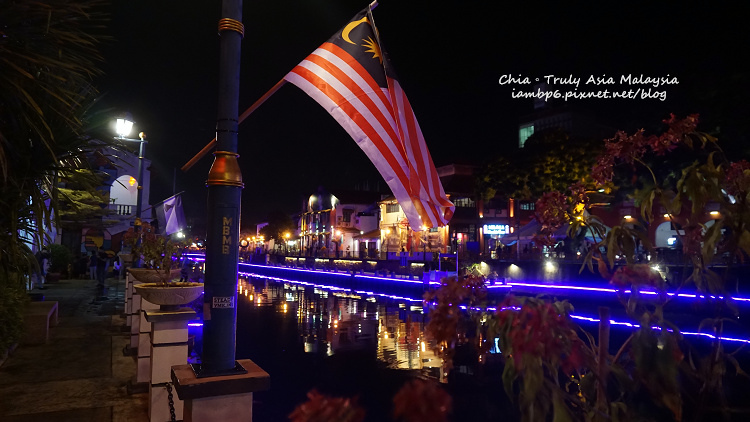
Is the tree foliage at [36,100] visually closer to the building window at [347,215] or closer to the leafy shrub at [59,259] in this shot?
the leafy shrub at [59,259]

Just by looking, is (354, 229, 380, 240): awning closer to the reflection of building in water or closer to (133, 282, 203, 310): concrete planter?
the reflection of building in water

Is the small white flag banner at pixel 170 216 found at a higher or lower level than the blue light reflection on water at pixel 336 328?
higher

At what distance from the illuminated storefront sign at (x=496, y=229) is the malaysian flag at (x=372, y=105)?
149 feet

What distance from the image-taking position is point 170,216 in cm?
1970

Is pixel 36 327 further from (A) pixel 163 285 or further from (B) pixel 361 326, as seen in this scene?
(B) pixel 361 326

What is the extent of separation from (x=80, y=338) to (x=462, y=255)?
23.2m

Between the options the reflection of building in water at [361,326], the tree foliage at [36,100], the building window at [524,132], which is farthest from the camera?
the building window at [524,132]

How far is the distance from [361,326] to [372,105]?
9935mm

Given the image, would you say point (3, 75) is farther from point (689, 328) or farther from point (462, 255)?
point (462, 255)

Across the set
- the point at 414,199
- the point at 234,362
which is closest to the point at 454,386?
the point at 414,199

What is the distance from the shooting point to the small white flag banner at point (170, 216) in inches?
757

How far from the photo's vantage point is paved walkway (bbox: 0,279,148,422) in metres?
5.92

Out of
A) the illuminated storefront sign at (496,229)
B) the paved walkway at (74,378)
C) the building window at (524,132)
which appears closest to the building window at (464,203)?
the illuminated storefront sign at (496,229)

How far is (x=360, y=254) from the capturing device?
60938 millimetres
